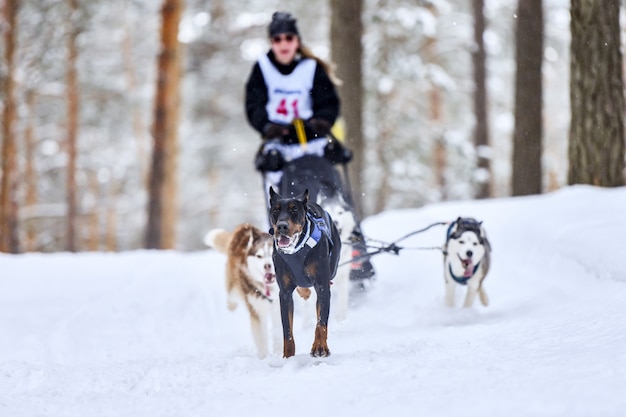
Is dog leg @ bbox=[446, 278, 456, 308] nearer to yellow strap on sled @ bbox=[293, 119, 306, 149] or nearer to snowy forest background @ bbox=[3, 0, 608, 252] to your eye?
yellow strap on sled @ bbox=[293, 119, 306, 149]

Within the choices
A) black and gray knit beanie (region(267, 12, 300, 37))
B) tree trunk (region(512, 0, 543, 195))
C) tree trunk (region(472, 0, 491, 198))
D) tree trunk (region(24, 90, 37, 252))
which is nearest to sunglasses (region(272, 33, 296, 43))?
black and gray knit beanie (region(267, 12, 300, 37))

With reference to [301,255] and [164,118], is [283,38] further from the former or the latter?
[164,118]

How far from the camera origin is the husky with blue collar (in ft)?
18.9

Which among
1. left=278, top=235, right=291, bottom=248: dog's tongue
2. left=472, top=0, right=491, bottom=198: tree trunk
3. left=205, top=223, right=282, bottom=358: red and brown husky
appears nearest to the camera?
left=278, top=235, right=291, bottom=248: dog's tongue

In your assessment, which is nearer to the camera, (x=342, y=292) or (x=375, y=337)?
(x=375, y=337)

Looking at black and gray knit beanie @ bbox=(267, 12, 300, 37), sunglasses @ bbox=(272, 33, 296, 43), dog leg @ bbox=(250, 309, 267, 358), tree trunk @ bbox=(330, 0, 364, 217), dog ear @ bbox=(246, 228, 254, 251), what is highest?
tree trunk @ bbox=(330, 0, 364, 217)

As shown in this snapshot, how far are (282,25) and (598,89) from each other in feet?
14.0

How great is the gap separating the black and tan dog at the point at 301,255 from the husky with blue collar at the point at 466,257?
6.60ft

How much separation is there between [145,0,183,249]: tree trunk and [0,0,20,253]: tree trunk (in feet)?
10.5

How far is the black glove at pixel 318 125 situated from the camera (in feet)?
19.0

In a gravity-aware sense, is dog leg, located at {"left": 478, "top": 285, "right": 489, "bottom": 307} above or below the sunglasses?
below

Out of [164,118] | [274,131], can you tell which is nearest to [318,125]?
[274,131]

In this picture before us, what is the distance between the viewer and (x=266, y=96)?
605cm

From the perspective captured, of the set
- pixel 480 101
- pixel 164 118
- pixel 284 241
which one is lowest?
pixel 284 241
